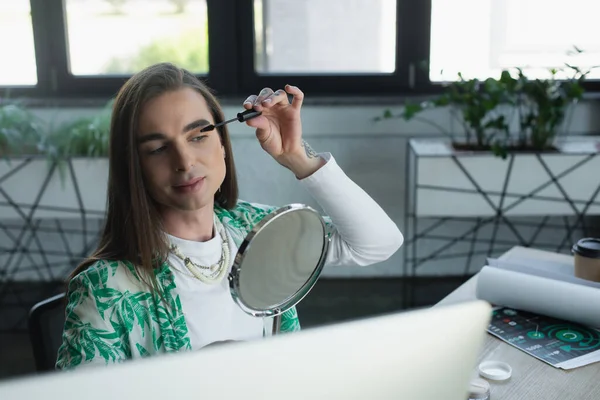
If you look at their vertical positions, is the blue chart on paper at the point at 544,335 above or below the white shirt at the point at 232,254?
below

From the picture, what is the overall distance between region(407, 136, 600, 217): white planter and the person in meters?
1.51

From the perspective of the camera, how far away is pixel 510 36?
2.89 meters

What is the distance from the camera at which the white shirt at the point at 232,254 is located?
3.30ft

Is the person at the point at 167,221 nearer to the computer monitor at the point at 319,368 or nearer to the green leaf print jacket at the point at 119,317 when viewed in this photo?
the green leaf print jacket at the point at 119,317

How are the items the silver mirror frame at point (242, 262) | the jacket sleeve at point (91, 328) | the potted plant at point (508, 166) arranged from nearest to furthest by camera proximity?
the silver mirror frame at point (242, 262), the jacket sleeve at point (91, 328), the potted plant at point (508, 166)

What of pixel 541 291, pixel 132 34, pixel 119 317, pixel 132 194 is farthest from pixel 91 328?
pixel 132 34

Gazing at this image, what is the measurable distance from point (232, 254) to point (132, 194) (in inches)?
7.7

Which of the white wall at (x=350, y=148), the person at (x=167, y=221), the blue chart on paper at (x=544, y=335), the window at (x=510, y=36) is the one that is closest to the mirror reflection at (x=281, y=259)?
the person at (x=167, y=221)

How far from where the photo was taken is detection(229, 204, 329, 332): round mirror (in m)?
0.71

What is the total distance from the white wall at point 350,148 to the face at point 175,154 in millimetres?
1876

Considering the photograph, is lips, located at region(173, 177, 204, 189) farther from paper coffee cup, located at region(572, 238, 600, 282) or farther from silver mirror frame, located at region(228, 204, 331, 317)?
paper coffee cup, located at region(572, 238, 600, 282)

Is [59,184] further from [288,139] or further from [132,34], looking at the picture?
[288,139]

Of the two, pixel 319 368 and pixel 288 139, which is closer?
pixel 319 368

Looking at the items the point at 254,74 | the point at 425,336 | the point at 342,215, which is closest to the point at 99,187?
the point at 254,74
